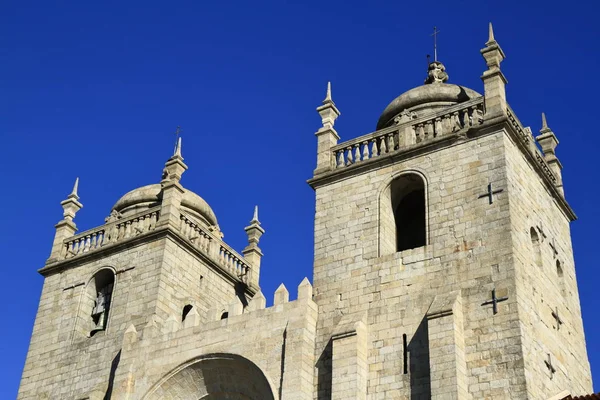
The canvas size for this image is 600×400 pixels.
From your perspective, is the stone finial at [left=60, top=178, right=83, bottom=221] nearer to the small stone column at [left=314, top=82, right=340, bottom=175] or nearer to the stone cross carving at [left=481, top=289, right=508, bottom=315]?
the small stone column at [left=314, top=82, right=340, bottom=175]

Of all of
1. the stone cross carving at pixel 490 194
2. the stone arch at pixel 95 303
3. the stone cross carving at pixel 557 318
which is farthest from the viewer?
the stone arch at pixel 95 303

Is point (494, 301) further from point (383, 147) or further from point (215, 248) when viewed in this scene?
point (215, 248)

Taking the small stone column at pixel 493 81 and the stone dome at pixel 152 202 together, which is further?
the stone dome at pixel 152 202

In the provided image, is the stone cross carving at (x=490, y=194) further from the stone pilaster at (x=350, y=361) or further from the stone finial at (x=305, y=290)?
the stone finial at (x=305, y=290)

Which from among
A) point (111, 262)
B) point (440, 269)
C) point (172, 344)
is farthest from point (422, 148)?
point (111, 262)

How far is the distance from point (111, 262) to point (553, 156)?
501 inches

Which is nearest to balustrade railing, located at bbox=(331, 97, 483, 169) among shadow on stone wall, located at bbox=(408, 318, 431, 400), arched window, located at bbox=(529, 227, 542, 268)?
arched window, located at bbox=(529, 227, 542, 268)

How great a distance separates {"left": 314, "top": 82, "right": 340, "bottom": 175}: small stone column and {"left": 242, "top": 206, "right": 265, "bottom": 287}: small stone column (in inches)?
263

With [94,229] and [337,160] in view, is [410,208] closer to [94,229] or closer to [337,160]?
[337,160]

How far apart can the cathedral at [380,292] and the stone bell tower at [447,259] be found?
4 centimetres

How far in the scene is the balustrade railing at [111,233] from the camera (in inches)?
1098

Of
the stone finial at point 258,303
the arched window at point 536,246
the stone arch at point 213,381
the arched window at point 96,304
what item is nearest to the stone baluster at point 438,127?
the arched window at point 536,246

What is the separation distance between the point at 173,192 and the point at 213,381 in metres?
6.83

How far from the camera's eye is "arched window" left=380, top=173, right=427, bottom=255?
2287 cm
